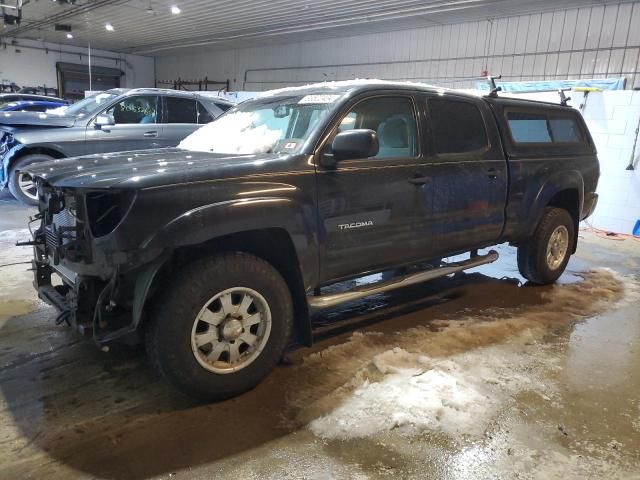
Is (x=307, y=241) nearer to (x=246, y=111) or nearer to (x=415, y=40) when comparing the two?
(x=246, y=111)

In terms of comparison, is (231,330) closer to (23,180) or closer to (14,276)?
(14,276)

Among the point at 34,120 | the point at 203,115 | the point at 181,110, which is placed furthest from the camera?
the point at 203,115

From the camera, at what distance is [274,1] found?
12.6 meters

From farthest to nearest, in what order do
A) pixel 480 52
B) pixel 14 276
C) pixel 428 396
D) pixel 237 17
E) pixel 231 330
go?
pixel 237 17, pixel 480 52, pixel 14 276, pixel 428 396, pixel 231 330

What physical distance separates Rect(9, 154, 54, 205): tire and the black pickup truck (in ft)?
16.4

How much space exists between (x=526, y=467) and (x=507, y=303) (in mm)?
2474

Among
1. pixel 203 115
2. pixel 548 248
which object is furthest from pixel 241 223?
pixel 203 115

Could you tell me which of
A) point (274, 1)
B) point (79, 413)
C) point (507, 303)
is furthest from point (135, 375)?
point (274, 1)

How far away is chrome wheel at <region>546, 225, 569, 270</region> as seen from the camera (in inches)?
199

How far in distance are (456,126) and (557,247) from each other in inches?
83.0

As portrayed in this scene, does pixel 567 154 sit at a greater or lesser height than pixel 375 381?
greater

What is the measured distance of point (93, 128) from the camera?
763cm

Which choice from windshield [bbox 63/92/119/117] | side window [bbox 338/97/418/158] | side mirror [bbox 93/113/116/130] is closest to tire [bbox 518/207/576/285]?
side window [bbox 338/97/418/158]

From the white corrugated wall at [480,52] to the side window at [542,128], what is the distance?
7071 millimetres
